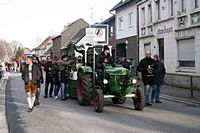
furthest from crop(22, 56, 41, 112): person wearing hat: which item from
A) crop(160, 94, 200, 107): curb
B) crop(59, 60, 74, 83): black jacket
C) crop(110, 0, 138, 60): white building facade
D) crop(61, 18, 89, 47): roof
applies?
Answer: crop(61, 18, 89, 47): roof

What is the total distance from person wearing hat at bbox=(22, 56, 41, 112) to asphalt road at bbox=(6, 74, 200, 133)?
1.40ft

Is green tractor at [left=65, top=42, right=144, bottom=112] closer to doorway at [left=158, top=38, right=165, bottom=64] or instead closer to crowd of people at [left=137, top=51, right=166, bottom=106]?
crowd of people at [left=137, top=51, right=166, bottom=106]

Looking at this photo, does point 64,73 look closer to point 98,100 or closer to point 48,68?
point 48,68

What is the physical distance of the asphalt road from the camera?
882 centimetres

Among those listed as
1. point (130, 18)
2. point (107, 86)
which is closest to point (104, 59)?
point (107, 86)

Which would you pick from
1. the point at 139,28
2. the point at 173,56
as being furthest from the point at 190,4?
the point at 139,28

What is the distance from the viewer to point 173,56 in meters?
22.6

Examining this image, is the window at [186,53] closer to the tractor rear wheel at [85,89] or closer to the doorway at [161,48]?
the doorway at [161,48]

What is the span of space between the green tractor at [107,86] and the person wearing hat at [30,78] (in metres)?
1.66

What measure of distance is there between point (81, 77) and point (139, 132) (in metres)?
4.88

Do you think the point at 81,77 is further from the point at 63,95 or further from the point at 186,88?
the point at 186,88

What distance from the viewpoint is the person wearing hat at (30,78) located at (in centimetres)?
1170

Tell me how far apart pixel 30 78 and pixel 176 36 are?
12286mm

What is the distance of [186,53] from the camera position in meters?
21.0
